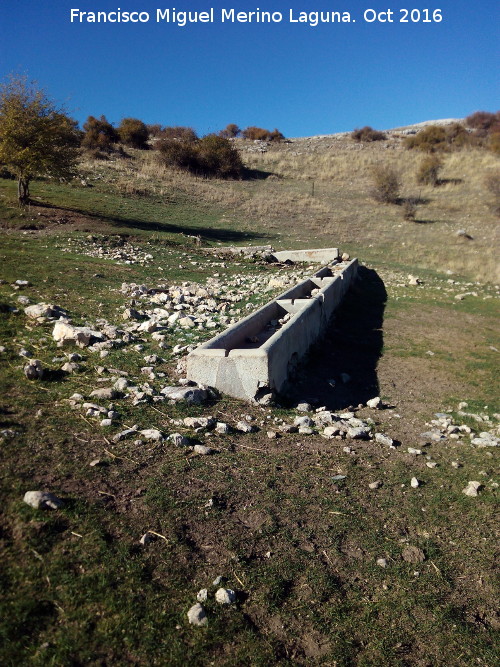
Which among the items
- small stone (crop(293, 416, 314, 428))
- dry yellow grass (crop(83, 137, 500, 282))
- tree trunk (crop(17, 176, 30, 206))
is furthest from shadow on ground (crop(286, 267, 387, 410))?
tree trunk (crop(17, 176, 30, 206))

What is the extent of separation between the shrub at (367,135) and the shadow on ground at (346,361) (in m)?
44.3

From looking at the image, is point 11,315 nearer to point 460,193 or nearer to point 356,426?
point 356,426

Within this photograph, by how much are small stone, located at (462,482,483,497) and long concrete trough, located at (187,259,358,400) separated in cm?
211

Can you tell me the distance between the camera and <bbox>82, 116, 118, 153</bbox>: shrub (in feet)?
103

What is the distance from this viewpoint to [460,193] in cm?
3225

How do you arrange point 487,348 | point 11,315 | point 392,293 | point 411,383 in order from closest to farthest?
point 11,315, point 411,383, point 487,348, point 392,293

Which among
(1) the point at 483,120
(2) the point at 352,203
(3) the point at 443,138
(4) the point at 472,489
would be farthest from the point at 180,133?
(4) the point at 472,489

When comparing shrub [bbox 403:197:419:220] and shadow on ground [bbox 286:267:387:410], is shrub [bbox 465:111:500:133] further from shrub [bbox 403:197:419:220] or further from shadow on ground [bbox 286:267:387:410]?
shadow on ground [bbox 286:267:387:410]

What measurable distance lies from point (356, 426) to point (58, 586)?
337 centimetres

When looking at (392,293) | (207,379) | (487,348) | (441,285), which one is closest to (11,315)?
(207,379)

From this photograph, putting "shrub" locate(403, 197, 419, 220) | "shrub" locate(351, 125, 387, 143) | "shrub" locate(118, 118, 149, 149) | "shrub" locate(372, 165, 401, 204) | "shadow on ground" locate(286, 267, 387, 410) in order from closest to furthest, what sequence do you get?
"shadow on ground" locate(286, 267, 387, 410) < "shrub" locate(403, 197, 419, 220) < "shrub" locate(372, 165, 401, 204) < "shrub" locate(118, 118, 149, 149) < "shrub" locate(351, 125, 387, 143)

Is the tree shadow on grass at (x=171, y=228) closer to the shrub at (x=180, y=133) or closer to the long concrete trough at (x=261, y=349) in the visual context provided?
the long concrete trough at (x=261, y=349)

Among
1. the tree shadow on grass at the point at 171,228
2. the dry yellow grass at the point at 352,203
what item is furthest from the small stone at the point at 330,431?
the dry yellow grass at the point at 352,203

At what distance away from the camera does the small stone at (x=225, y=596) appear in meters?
2.63
